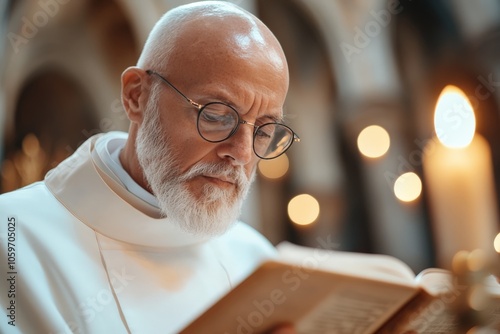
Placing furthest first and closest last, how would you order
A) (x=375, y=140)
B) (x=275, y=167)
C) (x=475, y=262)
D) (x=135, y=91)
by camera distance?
(x=275, y=167) < (x=375, y=140) < (x=135, y=91) < (x=475, y=262)

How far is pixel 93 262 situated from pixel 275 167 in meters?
7.04

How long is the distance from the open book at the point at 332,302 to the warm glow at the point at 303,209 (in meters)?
6.54

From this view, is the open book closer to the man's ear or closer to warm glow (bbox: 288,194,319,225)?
the man's ear

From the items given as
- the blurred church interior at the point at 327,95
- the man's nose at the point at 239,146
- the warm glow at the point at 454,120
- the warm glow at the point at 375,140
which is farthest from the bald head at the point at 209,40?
the warm glow at the point at 375,140

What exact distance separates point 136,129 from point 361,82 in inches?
214

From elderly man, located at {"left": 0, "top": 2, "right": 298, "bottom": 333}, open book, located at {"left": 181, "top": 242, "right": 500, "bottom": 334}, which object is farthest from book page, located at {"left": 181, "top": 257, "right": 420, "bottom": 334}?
elderly man, located at {"left": 0, "top": 2, "right": 298, "bottom": 333}

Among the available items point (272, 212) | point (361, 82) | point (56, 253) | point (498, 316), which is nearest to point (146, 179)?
point (56, 253)

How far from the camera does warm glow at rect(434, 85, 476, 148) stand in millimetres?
2658

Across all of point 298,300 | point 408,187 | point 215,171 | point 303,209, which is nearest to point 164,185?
point 215,171

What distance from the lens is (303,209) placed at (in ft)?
28.3

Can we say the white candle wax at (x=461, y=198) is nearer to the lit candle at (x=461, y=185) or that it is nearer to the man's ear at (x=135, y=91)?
the lit candle at (x=461, y=185)

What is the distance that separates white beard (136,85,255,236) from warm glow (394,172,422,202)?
4.51 meters

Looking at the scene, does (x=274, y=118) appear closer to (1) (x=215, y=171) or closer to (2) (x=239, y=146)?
(2) (x=239, y=146)

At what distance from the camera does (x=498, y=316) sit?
193 centimetres
